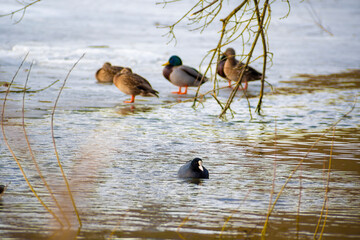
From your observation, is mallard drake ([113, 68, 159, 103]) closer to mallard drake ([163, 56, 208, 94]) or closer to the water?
the water

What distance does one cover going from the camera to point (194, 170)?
5062 mm

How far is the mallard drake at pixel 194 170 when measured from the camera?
5059 millimetres

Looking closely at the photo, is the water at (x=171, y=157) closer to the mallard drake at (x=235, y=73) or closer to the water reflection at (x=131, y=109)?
the water reflection at (x=131, y=109)

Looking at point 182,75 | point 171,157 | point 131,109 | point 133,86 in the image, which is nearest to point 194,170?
point 171,157

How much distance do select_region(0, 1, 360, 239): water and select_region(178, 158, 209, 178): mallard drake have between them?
85 millimetres

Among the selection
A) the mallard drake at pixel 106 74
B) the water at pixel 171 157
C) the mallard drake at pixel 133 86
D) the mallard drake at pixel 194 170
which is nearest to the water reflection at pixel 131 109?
the water at pixel 171 157

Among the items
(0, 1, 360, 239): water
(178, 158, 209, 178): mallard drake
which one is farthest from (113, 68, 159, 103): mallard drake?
(178, 158, 209, 178): mallard drake

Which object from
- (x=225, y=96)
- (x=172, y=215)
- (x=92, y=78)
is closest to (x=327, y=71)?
(x=225, y=96)

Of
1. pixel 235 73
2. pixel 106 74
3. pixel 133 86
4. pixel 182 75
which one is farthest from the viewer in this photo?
pixel 106 74

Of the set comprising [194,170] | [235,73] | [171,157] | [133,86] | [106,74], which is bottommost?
[106,74]

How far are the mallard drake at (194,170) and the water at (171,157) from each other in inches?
3.3

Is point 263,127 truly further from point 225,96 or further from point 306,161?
point 225,96

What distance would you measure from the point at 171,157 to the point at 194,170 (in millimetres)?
1023

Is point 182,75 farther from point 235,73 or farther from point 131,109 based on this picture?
point 131,109
